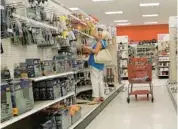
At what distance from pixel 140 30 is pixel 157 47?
6.40 m

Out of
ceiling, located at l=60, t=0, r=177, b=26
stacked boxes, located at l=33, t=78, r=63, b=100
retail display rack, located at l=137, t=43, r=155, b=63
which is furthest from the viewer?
retail display rack, located at l=137, t=43, r=155, b=63

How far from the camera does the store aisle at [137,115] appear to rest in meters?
4.85

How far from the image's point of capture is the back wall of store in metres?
21.5

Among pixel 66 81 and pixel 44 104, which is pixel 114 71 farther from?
pixel 44 104

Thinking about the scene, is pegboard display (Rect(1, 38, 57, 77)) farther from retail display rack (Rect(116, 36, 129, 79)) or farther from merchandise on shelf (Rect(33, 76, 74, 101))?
retail display rack (Rect(116, 36, 129, 79))

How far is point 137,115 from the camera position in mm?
5695

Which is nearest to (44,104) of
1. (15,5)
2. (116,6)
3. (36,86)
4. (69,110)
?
(36,86)

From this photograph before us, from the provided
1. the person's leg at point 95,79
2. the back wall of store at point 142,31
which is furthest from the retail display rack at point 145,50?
the person's leg at point 95,79

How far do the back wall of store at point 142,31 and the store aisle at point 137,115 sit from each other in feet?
48.4

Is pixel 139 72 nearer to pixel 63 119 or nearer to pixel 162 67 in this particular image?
pixel 63 119

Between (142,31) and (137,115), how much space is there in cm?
1692

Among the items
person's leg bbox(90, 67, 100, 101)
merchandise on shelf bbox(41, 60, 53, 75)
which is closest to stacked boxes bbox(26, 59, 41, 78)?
merchandise on shelf bbox(41, 60, 53, 75)

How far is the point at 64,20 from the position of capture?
4578 mm

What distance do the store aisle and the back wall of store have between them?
14.7 meters
